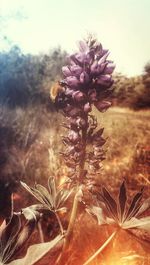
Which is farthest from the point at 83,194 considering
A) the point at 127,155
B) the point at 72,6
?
the point at 72,6

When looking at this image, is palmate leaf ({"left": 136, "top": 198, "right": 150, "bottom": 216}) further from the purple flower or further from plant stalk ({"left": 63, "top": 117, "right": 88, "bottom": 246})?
the purple flower

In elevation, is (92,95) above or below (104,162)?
above

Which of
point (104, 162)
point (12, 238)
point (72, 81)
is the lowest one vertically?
point (12, 238)

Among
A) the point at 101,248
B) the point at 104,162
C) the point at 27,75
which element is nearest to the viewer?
the point at 101,248

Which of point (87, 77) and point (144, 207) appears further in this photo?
point (87, 77)

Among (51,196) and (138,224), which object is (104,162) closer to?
(51,196)

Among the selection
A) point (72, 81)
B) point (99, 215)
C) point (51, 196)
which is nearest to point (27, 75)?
point (72, 81)

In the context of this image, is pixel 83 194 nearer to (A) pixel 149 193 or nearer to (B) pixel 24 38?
(A) pixel 149 193

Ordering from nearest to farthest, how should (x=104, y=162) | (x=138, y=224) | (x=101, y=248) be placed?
(x=138, y=224), (x=101, y=248), (x=104, y=162)

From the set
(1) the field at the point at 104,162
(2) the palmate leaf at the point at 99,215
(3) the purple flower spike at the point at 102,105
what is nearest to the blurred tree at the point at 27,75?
(1) the field at the point at 104,162

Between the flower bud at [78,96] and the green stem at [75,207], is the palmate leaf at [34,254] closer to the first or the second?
the green stem at [75,207]

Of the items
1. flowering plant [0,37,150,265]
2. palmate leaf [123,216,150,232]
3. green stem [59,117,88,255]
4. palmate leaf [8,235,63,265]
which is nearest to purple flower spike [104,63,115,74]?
flowering plant [0,37,150,265]
